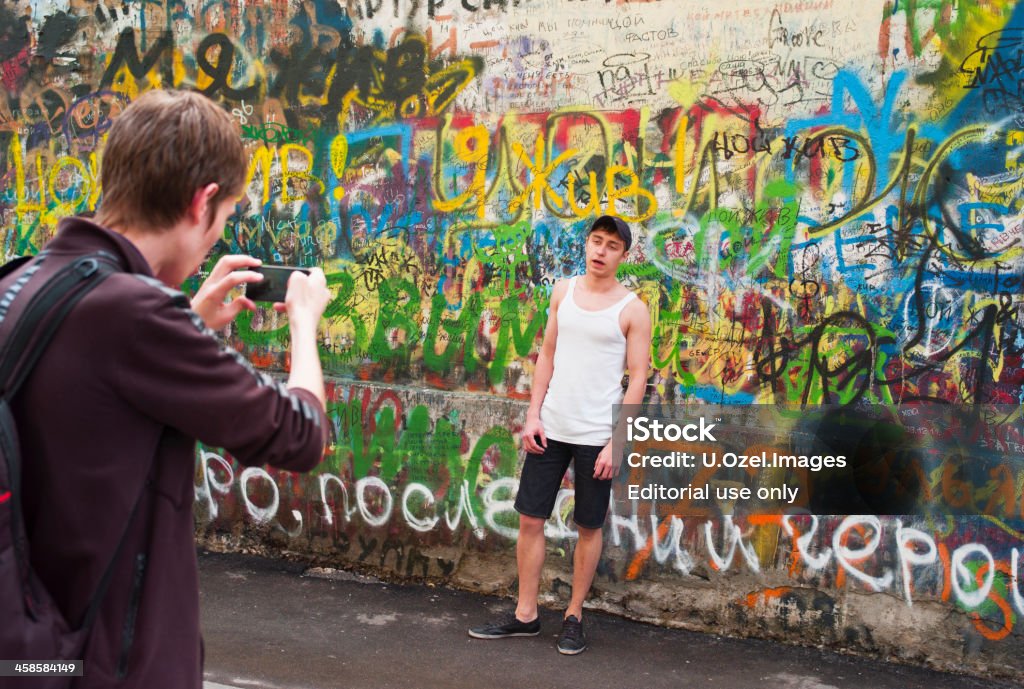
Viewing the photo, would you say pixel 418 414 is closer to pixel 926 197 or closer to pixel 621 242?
pixel 621 242

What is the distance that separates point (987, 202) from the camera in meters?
4.62

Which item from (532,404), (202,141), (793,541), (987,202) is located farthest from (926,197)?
(202,141)

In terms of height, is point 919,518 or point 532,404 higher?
point 532,404

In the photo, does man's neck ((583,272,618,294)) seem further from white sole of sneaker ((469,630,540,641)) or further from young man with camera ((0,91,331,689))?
young man with camera ((0,91,331,689))

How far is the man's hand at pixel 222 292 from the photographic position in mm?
2072

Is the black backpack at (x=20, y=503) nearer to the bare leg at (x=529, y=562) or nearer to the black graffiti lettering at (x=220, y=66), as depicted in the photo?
the bare leg at (x=529, y=562)

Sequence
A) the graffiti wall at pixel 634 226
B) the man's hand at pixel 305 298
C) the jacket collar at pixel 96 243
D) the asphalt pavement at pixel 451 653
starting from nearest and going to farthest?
1. the jacket collar at pixel 96 243
2. the man's hand at pixel 305 298
3. the asphalt pavement at pixel 451 653
4. the graffiti wall at pixel 634 226

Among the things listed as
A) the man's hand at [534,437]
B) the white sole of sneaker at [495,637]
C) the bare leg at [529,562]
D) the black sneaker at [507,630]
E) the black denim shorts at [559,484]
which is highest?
the man's hand at [534,437]

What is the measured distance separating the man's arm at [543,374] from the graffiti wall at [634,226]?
1.32 feet

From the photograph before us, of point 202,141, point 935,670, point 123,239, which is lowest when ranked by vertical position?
point 935,670

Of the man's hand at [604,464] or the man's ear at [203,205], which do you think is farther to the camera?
the man's hand at [604,464]

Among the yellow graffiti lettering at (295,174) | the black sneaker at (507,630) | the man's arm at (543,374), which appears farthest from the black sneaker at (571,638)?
the yellow graffiti lettering at (295,174)

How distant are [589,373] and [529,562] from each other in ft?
3.11

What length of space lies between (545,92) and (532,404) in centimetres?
162
